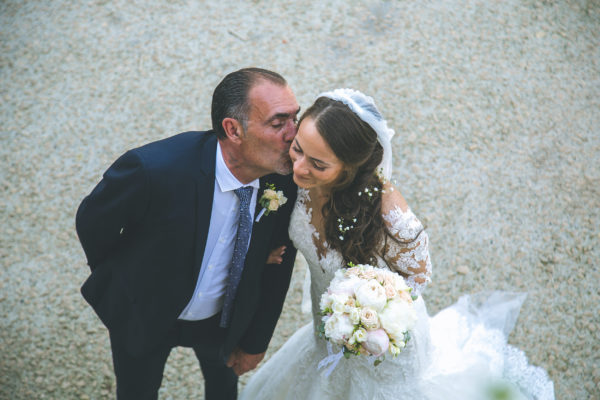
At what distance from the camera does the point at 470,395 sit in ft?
9.60

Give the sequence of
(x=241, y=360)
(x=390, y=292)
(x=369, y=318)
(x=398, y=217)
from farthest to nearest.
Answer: (x=241, y=360)
(x=398, y=217)
(x=390, y=292)
(x=369, y=318)

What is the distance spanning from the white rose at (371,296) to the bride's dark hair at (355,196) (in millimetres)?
392

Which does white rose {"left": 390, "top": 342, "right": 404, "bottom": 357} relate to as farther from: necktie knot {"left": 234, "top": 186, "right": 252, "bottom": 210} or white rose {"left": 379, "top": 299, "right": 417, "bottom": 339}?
necktie knot {"left": 234, "top": 186, "right": 252, "bottom": 210}

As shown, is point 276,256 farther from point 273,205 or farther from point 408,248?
point 408,248

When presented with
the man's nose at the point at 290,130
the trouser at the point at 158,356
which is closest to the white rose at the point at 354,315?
the man's nose at the point at 290,130

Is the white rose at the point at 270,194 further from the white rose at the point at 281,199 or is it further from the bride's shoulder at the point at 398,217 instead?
the bride's shoulder at the point at 398,217

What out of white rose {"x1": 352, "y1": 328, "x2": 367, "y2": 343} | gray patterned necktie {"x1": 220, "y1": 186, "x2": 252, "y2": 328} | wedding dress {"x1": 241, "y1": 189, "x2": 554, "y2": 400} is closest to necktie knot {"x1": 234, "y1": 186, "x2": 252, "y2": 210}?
gray patterned necktie {"x1": 220, "y1": 186, "x2": 252, "y2": 328}

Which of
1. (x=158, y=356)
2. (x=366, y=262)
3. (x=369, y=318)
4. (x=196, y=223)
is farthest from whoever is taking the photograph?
(x=158, y=356)

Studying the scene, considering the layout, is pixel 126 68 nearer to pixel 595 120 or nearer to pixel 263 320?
pixel 263 320

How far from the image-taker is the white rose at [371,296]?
6.52 feet

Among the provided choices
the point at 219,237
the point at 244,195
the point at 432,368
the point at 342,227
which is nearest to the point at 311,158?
the point at 244,195

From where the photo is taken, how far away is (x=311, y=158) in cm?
212

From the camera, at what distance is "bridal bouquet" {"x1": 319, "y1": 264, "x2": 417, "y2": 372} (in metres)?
1.97

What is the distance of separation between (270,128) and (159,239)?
0.72 metres
